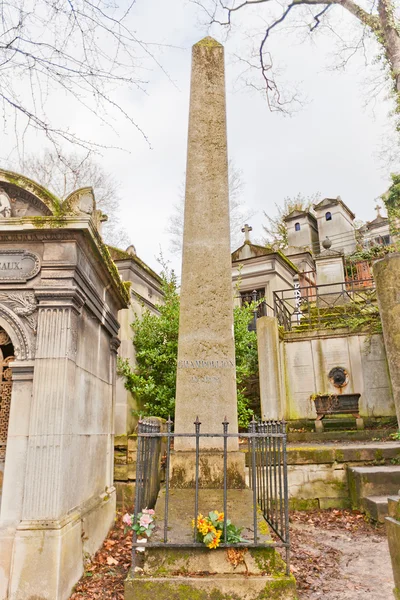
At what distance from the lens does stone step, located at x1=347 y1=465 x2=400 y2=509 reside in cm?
546

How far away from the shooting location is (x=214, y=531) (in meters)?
2.96

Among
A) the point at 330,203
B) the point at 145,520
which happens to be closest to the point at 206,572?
the point at 145,520

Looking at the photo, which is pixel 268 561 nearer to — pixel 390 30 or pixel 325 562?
pixel 325 562

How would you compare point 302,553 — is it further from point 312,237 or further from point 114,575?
point 312,237

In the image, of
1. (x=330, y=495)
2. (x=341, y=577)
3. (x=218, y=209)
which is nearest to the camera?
(x=341, y=577)

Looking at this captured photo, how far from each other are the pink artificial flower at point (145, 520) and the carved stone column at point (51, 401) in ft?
3.27

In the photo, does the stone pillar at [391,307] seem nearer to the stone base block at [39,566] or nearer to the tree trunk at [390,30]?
the stone base block at [39,566]

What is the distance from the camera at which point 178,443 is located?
462cm

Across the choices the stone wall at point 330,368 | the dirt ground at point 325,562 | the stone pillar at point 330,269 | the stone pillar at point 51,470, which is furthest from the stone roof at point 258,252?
the stone pillar at point 51,470

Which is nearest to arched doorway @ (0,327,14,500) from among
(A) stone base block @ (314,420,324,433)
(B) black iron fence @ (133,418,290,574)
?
(B) black iron fence @ (133,418,290,574)

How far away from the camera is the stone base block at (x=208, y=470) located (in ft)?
14.2

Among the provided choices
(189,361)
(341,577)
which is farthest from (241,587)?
(189,361)

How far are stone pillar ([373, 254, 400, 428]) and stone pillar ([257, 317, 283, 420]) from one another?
7.55 metres

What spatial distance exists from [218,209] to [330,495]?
437 centimetres
